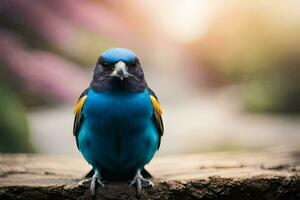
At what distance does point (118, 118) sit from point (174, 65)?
72.8 inches

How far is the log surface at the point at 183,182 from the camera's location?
2617 mm

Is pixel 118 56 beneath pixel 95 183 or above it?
above

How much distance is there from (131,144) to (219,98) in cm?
200

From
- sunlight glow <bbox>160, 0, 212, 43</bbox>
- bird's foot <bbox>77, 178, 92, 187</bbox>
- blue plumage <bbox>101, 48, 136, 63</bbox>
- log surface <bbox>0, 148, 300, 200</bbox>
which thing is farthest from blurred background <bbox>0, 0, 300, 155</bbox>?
blue plumage <bbox>101, 48, 136, 63</bbox>

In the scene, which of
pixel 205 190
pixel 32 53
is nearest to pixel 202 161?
pixel 205 190

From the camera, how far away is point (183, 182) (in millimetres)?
2678

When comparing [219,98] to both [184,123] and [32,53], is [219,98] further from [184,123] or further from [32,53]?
[32,53]

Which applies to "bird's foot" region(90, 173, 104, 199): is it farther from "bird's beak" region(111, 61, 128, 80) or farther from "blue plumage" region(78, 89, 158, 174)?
"bird's beak" region(111, 61, 128, 80)

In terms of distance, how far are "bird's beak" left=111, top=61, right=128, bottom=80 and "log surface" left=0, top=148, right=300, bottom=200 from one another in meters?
0.52

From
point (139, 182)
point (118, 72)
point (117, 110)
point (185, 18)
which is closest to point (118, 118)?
point (117, 110)

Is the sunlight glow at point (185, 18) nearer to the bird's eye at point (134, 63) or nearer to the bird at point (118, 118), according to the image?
the bird at point (118, 118)

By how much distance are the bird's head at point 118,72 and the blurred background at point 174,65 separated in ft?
4.70

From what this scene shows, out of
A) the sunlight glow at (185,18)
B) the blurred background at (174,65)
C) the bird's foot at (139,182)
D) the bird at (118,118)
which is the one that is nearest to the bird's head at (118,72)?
the bird at (118,118)

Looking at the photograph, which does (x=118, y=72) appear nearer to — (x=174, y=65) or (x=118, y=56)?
(x=118, y=56)
